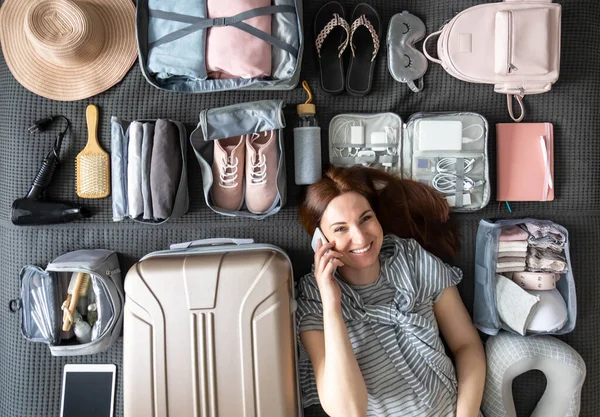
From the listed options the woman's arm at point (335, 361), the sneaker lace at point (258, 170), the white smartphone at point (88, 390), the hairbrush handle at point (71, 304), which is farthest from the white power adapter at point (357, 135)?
the white smartphone at point (88, 390)

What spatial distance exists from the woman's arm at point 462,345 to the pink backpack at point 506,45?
730 millimetres

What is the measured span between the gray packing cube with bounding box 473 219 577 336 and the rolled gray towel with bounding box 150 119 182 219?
113 cm

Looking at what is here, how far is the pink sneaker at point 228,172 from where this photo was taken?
1.50m

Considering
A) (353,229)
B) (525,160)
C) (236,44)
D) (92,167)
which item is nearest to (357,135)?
(353,229)

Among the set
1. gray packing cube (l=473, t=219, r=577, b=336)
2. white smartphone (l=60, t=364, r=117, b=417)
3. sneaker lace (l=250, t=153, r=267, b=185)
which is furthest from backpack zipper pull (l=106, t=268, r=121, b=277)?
gray packing cube (l=473, t=219, r=577, b=336)

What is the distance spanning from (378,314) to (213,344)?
0.55m

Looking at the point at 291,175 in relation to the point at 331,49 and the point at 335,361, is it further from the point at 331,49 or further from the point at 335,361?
the point at 335,361

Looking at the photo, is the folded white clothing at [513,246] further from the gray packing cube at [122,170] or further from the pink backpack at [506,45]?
the gray packing cube at [122,170]

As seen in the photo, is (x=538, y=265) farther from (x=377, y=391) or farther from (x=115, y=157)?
(x=115, y=157)

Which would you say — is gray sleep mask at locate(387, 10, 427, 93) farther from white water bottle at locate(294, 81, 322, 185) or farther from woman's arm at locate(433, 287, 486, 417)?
woman's arm at locate(433, 287, 486, 417)

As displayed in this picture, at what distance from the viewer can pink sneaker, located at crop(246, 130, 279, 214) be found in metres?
1.50

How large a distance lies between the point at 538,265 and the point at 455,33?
89 centimetres

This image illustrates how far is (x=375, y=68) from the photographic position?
160 centimetres

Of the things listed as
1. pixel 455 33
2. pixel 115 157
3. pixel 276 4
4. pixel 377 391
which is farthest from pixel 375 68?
pixel 377 391
